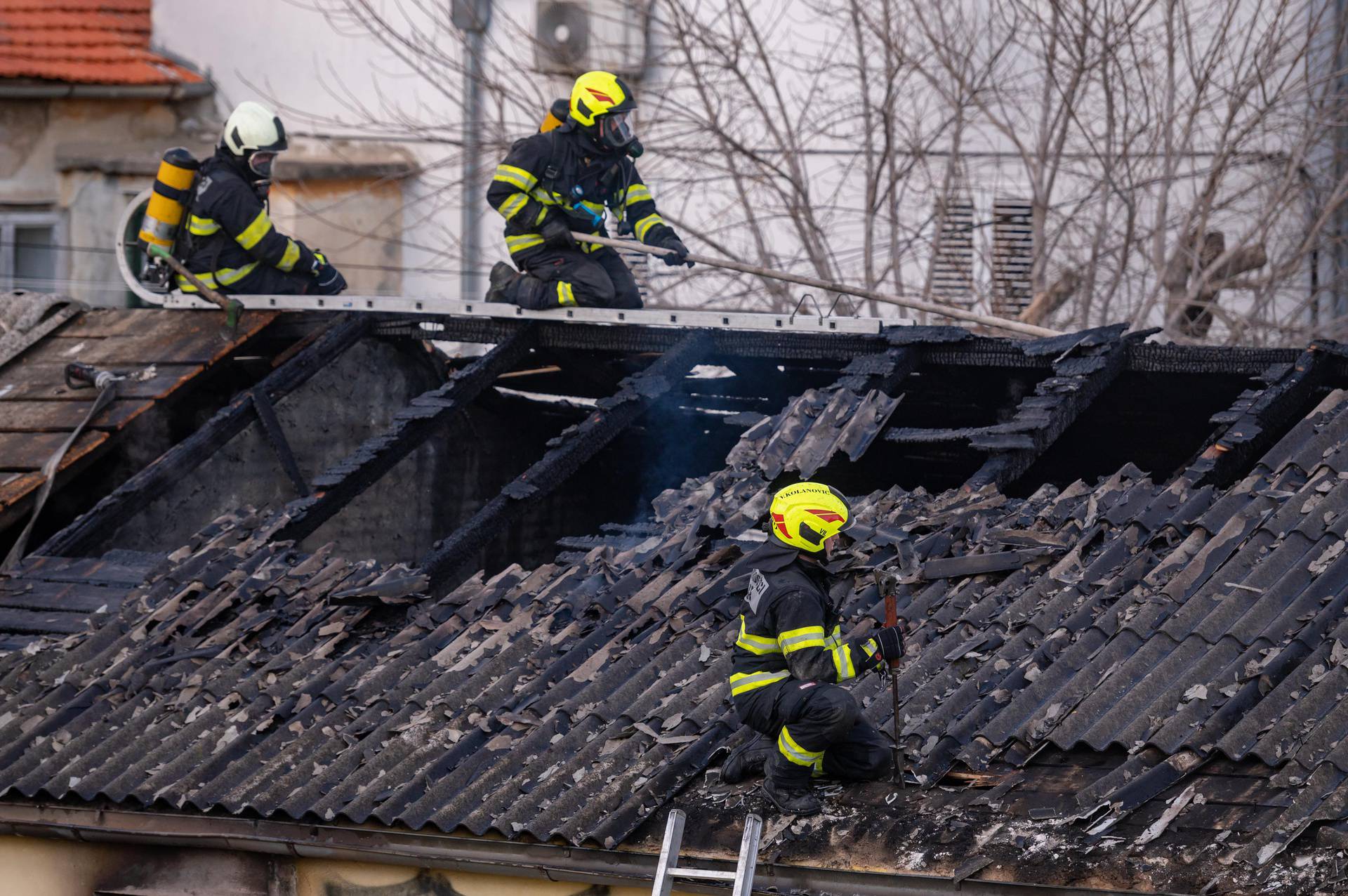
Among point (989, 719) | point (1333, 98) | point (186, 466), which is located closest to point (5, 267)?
point (186, 466)

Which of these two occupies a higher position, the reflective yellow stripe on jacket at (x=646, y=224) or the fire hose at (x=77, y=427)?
the reflective yellow stripe on jacket at (x=646, y=224)

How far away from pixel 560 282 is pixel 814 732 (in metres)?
5.03

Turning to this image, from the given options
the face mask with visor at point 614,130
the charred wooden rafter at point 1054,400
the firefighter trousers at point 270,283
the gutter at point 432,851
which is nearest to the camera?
the gutter at point 432,851

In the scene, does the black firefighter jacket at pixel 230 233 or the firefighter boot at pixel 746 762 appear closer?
the firefighter boot at pixel 746 762

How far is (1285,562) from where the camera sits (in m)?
6.58

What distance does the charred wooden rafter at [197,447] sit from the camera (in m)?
9.43

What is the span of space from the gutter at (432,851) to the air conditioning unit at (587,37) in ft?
45.3

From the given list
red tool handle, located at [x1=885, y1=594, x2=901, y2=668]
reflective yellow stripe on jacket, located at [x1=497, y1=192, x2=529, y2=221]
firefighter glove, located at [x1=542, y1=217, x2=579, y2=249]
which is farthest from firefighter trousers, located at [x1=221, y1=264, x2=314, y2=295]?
red tool handle, located at [x1=885, y1=594, x2=901, y2=668]

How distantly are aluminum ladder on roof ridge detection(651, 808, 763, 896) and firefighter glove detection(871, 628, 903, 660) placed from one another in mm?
680

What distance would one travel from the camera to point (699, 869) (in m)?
5.81

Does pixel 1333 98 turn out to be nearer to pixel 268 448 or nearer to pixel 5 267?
pixel 268 448

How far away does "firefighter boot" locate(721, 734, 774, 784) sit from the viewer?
614cm

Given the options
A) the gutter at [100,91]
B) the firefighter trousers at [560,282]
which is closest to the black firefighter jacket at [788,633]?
the firefighter trousers at [560,282]

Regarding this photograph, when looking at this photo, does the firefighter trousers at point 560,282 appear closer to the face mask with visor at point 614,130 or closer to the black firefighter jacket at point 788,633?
the face mask with visor at point 614,130
